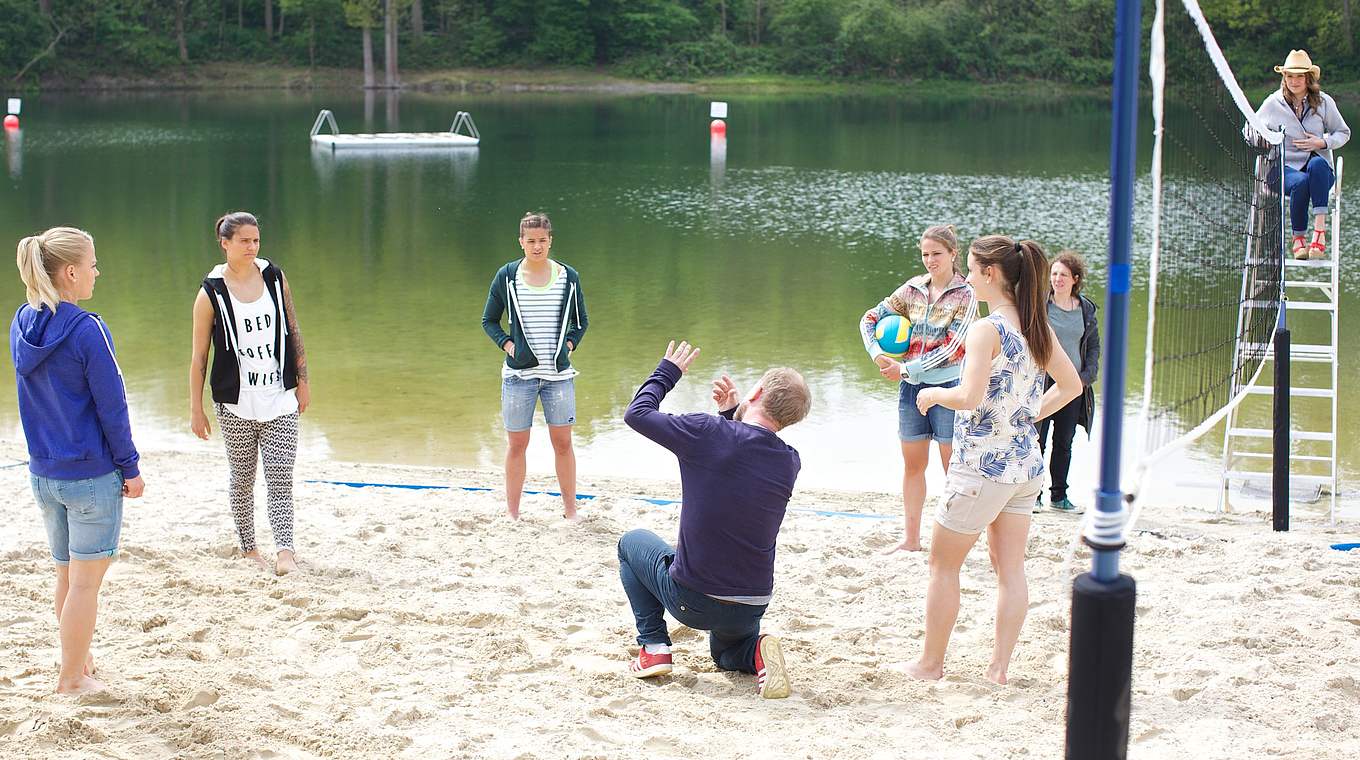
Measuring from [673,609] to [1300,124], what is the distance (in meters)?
6.72

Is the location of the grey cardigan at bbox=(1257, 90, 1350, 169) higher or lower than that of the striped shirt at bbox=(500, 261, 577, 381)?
higher

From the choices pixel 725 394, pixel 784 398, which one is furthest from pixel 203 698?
pixel 784 398

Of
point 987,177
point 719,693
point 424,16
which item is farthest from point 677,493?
point 424,16

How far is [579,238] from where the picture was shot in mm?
21906

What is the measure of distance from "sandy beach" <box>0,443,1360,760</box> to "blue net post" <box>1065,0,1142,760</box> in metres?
1.19

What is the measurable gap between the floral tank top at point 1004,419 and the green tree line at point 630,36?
57.9m

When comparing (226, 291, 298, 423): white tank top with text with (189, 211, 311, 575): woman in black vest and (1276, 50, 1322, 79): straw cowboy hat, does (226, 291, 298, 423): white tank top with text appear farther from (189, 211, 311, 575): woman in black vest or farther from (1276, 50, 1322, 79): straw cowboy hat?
(1276, 50, 1322, 79): straw cowboy hat

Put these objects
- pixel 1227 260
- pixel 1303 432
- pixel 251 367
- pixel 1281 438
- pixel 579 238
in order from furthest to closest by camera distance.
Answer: pixel 579 238 < pixel 1227 260 < pixel 1303 432 < pixel 1281 438 < pixel 251 367

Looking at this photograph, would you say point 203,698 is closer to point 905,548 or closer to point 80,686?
point 80,686

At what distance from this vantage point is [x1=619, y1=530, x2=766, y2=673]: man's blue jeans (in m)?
4.85

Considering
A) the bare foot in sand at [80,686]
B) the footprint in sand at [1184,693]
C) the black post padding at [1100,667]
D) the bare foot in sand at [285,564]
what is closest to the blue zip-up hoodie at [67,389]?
the bare foot in sand at [80,686]

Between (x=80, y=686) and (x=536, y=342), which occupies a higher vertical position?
(x=536, y=342)

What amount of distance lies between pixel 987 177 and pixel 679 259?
41.9 ft

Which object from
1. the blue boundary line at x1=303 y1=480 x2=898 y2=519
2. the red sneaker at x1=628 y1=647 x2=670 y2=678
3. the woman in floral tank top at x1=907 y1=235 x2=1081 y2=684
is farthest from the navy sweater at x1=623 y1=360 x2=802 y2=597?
the blue boundary line at x1=303 y1=480 x2=898 y2=519
